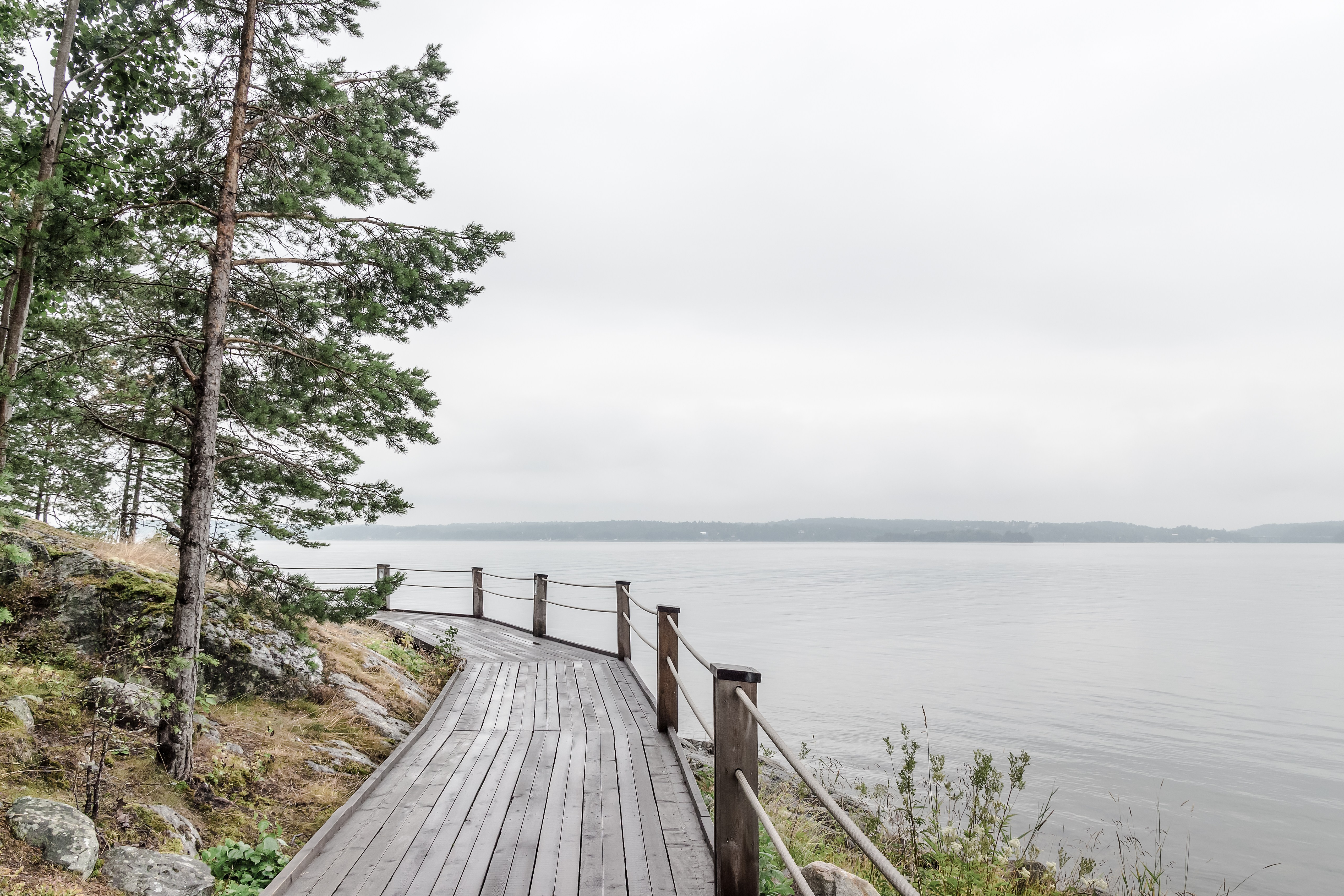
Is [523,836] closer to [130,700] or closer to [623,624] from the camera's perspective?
[130,700]

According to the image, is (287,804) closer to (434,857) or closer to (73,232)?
(434,857)

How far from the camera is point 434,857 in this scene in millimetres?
3760

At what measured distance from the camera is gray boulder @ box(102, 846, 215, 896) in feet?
10.5

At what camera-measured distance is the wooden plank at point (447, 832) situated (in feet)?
11.5

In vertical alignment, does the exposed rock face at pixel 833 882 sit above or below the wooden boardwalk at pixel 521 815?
below

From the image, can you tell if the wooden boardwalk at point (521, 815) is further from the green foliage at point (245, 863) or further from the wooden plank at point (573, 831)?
the green foliage at point (245, 863)

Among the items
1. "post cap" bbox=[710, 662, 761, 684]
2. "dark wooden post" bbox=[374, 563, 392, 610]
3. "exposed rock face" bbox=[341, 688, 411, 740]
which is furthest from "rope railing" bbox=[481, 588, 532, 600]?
"post cap" bbox=[710, 662, 761, 684]

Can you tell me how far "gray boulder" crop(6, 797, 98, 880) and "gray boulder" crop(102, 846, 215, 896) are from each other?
3.7 inches

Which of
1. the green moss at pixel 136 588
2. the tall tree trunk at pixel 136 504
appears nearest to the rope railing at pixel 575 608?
the green moss at pixel 136 588

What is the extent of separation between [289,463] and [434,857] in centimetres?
315

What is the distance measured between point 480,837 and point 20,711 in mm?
2940

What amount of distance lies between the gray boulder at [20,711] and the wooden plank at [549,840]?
306 cm

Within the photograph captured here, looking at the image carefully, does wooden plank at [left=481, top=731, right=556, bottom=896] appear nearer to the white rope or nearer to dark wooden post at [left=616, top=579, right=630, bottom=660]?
the white rope

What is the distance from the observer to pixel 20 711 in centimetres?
417
